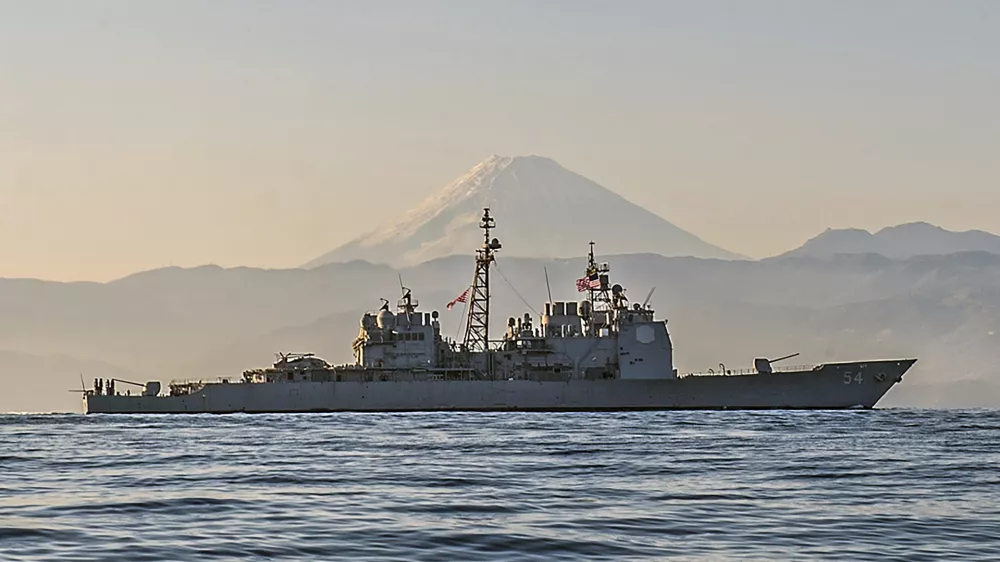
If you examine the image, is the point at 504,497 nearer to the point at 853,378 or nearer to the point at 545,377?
the point at 545,377

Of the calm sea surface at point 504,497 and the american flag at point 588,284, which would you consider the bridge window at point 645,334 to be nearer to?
the american flag at point 588,284

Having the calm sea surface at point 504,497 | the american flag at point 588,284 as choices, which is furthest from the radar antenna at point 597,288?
the calm sea surface at point 504,497

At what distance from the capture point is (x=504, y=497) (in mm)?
23969

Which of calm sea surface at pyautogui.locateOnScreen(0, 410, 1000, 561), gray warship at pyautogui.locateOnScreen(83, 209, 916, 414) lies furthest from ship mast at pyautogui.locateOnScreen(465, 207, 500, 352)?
calm sea surface at pyautogui.locateOnScreen(0, 410, 1000, 561)

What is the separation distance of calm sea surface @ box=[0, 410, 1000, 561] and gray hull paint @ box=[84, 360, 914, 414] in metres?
25.2

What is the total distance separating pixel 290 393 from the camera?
7162 cm

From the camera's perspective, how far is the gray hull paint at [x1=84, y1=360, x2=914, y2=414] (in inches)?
2758

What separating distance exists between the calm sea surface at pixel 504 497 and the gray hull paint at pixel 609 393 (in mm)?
25187

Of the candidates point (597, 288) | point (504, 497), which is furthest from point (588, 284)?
point (504, 497)

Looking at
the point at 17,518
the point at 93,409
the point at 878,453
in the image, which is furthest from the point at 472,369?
the point at 17,518

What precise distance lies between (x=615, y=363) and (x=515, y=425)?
1917cm

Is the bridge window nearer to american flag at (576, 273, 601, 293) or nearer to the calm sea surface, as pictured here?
american flag at (576, 273, 601, 293)

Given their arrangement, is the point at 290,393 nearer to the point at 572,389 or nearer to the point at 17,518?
the point at 572,389

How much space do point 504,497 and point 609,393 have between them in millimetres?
46447
